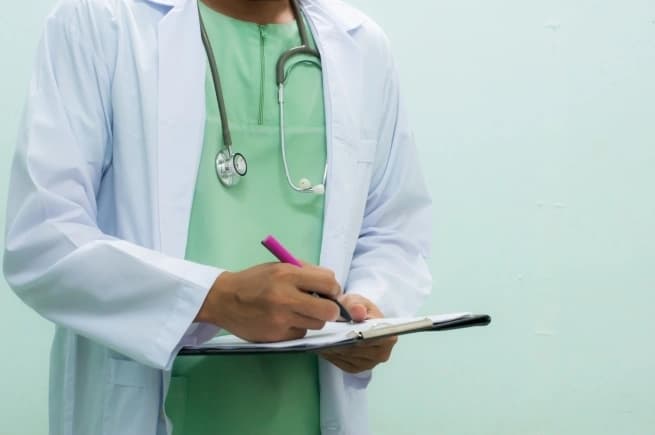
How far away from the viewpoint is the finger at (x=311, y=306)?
835 millimetres

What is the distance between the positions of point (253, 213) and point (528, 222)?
0.82m

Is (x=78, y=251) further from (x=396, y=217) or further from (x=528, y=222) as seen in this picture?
(x=528, y=222)

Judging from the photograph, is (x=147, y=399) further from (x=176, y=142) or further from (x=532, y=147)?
(x=532, y=147)

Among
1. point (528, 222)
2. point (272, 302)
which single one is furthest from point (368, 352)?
point (528, 222)

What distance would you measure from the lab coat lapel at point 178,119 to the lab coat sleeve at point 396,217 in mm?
228

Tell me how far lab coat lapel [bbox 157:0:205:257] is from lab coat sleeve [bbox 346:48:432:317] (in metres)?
0.23

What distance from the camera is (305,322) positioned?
2.78ft

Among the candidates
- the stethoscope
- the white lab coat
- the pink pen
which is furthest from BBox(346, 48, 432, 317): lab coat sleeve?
the pink pen

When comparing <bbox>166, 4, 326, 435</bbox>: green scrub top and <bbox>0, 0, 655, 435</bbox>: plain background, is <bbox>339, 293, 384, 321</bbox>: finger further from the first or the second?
<bbox>0, 0, 655, 435</bbox>: plain background

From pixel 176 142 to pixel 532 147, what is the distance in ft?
2.94

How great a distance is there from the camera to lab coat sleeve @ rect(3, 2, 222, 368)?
0.86m

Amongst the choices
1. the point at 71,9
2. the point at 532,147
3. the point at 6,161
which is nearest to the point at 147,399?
the point at 71,9

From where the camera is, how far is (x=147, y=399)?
3.02 feet

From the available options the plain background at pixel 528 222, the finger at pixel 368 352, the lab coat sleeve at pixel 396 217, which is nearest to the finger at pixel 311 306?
the finger at pixel 368 352
